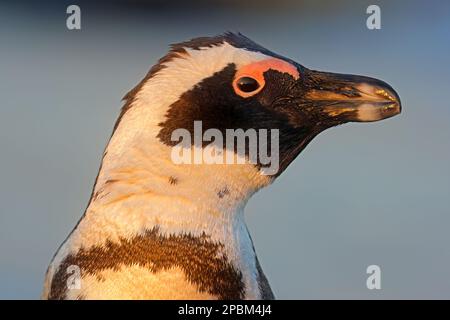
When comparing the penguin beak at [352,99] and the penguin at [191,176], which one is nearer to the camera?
the penguin at [191,176]

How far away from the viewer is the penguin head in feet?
3.60

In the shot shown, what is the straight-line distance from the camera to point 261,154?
1.14 metres

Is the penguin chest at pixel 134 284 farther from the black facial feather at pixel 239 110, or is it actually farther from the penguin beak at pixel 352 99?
the penguin beak at pixel 352 99

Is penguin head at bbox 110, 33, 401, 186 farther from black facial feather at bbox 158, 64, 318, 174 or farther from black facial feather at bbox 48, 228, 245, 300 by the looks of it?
black facial feather at bbox 48, 228, 245, 300

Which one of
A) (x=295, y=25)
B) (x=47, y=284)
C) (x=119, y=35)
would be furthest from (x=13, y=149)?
(x=47, y=284)

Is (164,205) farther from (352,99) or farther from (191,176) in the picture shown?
(352,99)

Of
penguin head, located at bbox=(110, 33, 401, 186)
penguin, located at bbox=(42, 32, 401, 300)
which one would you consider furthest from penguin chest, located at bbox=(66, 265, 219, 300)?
penguin head, located at bbox=(110, 33, 401, 186)

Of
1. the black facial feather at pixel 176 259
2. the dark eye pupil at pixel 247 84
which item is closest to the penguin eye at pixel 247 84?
the dark eye pupil at pixel 247 84

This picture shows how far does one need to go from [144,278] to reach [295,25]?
3049 mm

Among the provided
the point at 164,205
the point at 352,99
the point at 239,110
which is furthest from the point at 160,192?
the point at 352,99

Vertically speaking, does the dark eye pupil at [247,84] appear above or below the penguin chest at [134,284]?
above

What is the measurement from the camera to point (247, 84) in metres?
1.13

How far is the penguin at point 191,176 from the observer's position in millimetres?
1057
